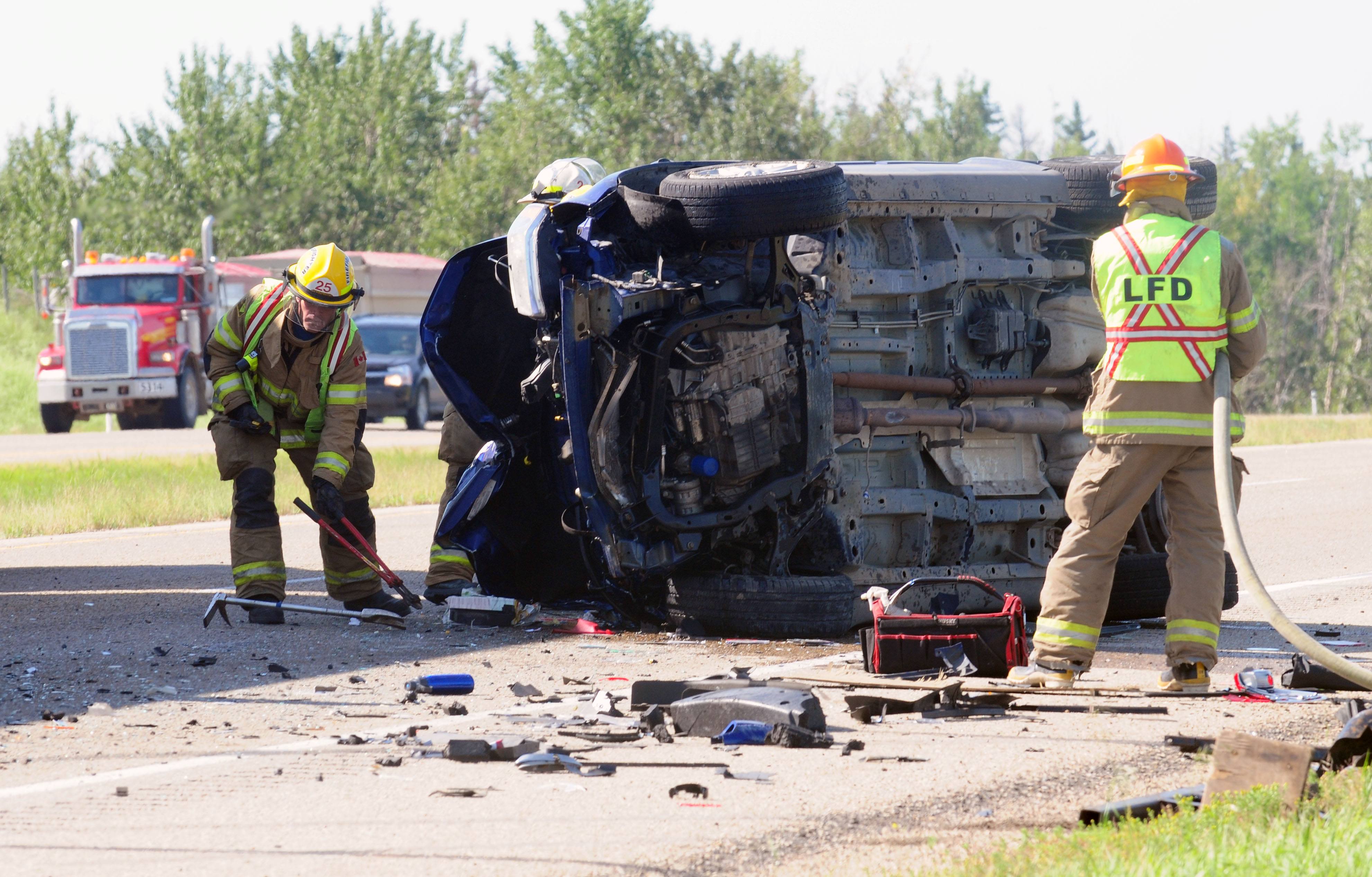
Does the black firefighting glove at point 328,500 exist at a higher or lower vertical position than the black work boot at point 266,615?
higher

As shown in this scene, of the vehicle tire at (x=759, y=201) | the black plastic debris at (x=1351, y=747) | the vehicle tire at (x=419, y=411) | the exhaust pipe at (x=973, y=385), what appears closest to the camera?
the black plastic debris at (x=1351, y=747)

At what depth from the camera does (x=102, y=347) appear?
2781 centimetres

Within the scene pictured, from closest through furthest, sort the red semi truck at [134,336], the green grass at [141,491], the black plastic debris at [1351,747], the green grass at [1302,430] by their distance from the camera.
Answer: the black plastic debris at [1351,747] → the green grass at [141,491] → the green grass at [1302,430] → the red semi truck at [134,336]

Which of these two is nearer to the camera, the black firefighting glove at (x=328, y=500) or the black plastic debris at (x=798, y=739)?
the black plastic debris at (x=798, y=739)

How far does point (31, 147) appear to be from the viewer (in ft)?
169

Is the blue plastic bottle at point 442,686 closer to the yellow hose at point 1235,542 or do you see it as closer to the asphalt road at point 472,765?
the asphalt road at point 472,765

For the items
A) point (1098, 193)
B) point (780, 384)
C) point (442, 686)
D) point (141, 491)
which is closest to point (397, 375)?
point (141, 491)

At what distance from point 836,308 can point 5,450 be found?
17.8 metres

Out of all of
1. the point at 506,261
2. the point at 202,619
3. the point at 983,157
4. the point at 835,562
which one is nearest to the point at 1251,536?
the point at 983,157

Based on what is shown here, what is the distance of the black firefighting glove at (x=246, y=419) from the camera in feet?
29.2

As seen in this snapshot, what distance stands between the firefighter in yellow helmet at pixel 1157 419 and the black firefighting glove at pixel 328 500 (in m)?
Result: 3.72

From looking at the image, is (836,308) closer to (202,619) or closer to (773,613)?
(773,613)

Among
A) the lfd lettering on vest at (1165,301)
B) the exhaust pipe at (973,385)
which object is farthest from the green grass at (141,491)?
the lfd lettering on vest at (1165,301)

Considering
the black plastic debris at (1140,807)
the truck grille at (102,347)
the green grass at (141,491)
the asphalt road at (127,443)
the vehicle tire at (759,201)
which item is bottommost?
the asphalt road at (127,443)
